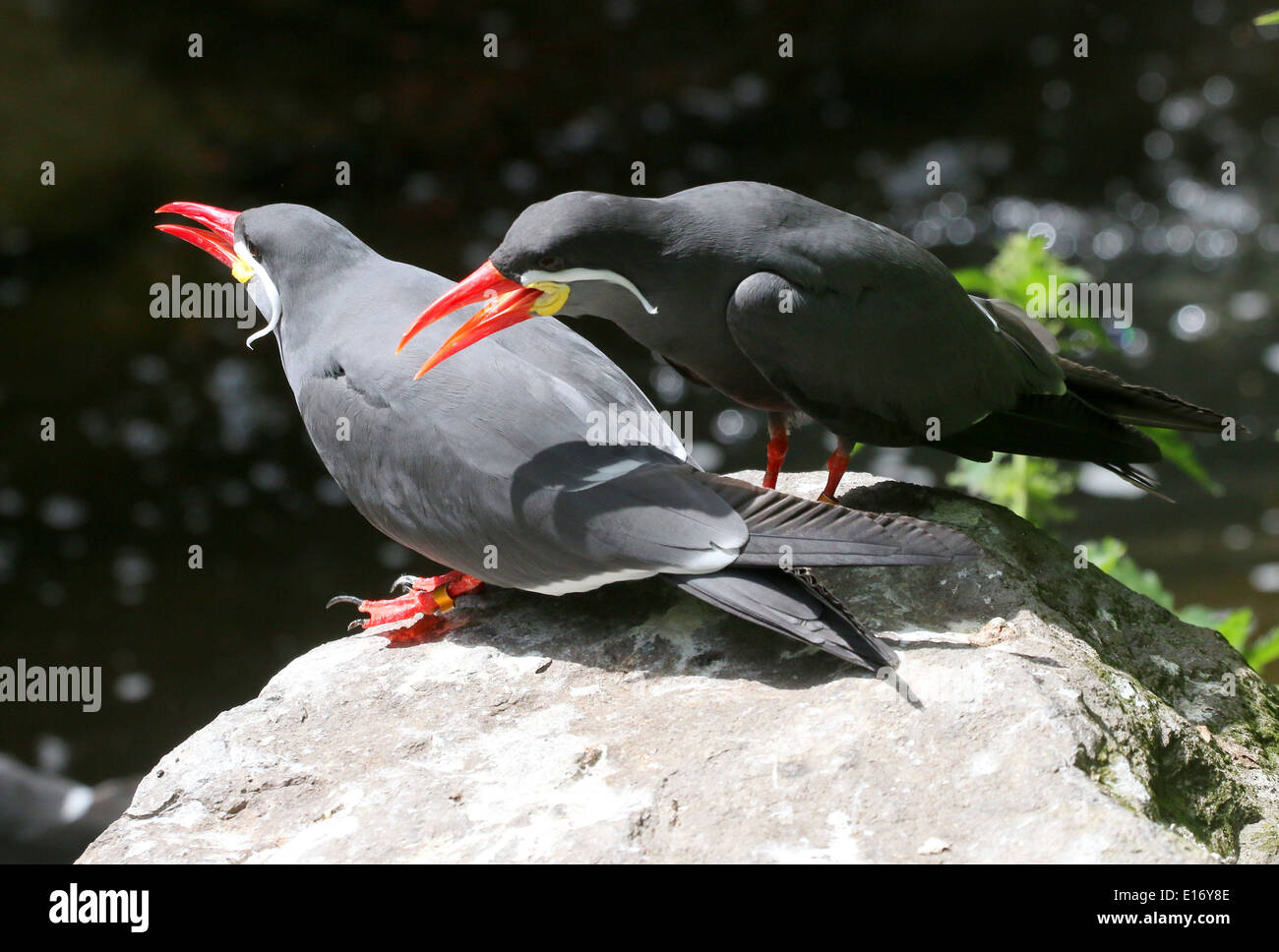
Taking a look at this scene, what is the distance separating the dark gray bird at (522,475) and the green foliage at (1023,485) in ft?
4.59

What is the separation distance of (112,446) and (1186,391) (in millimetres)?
5955

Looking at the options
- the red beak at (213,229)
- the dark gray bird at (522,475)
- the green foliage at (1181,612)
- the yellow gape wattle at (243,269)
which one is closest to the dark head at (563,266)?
the dark gray bird at (522,475)

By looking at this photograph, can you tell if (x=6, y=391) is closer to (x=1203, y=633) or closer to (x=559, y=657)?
(x=559, y=657)

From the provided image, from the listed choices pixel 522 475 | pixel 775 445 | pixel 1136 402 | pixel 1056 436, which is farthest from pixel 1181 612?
pixel 522 475

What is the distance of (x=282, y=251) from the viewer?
3422 millimetres

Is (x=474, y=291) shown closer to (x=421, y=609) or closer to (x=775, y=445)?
(x=421, y=609)

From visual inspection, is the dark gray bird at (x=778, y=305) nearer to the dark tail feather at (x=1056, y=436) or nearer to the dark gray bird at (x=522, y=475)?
the dark tail feather at (x=1056, y=436)

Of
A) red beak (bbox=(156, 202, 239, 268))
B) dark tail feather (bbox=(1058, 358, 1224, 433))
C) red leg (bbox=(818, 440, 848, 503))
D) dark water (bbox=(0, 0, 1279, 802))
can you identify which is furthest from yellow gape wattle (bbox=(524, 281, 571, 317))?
dark water (bbox=(0, 0, 1279, 802))

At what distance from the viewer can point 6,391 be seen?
755cm

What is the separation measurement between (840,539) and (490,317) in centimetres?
90

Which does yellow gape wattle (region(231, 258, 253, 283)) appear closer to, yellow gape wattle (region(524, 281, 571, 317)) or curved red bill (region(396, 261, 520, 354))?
curved red bill (region(396, 261, 520, 354))

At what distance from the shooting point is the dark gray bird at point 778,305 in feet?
9.57

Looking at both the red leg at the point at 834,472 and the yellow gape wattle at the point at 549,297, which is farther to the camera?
the red leg at the point at 834,472

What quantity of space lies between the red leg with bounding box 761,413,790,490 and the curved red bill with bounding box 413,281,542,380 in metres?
0.81
